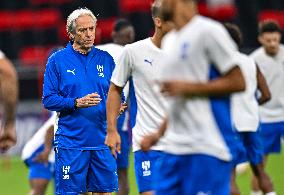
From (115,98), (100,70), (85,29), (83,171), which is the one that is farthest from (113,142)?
(85,29)

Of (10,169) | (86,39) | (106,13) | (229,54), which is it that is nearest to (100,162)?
(86,39)

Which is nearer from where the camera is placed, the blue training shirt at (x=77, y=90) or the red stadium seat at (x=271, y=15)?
the blue training shirt at (x=77, y=90)

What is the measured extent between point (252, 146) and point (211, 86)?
183 inches

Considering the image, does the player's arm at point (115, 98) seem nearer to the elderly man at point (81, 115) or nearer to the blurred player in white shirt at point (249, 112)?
the elderly man at point (81, 115)

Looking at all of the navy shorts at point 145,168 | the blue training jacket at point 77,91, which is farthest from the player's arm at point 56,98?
the navy shorts at point 145,168

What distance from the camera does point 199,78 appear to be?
5848 millimetres

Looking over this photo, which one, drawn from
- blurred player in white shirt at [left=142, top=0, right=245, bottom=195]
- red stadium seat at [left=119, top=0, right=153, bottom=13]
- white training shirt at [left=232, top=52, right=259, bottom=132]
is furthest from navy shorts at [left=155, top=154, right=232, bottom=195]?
red stadium seat at [left=119, top=0, right=153, bottom=13]

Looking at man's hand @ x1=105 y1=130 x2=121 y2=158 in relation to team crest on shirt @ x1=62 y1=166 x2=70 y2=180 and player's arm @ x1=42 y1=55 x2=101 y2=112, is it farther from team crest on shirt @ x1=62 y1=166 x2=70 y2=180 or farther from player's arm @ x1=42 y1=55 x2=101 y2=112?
team crest on shirt @ x1=62 y1=166 x2=70 y2=180

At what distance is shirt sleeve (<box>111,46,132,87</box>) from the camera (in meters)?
7.86

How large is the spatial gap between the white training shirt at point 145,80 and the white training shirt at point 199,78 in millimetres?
1983

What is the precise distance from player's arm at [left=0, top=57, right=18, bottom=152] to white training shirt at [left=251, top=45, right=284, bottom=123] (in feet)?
19.8

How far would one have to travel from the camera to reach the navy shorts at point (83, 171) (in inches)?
335

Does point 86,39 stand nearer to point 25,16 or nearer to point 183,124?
point 183,124

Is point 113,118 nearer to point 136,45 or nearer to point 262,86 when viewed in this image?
point 136,45
